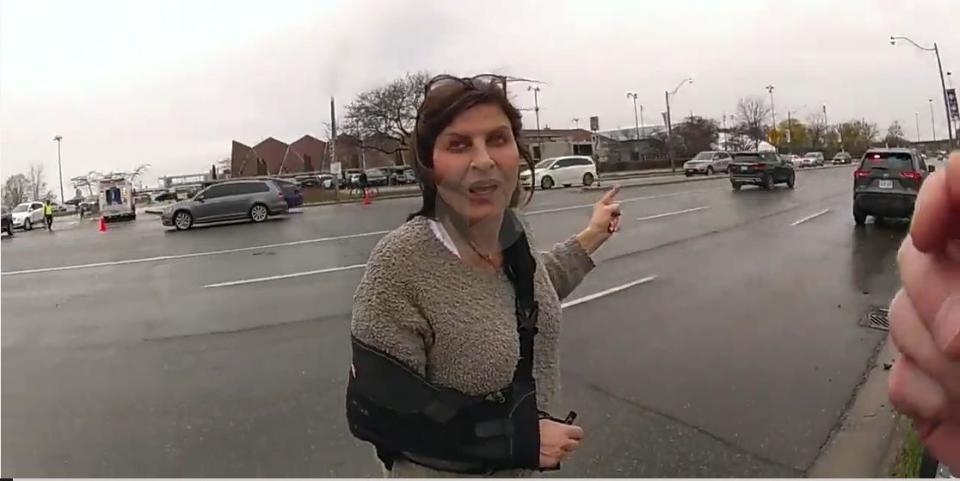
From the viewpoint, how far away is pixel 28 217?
2312cm

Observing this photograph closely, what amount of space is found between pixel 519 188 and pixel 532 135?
140 millimetres

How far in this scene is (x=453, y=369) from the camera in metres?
1.06

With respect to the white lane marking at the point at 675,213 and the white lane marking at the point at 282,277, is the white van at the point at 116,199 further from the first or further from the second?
the white lane marking at the point at 675,213

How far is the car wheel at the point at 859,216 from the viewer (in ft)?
37.4

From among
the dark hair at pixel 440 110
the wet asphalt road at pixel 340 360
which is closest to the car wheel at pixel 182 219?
the wet asphalt road at pixel 340 360

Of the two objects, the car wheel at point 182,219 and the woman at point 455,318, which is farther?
the car wheel at point 182,219

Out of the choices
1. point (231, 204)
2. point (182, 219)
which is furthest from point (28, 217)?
point (231, 204)

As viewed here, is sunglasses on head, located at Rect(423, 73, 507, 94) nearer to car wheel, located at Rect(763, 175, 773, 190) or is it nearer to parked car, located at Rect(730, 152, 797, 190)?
parked car, located at Rect(730, 152, 797, 190)

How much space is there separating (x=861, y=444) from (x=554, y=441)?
2.64m

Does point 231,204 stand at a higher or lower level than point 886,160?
higher

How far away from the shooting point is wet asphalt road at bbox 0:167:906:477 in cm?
320

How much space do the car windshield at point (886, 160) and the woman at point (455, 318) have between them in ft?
30.3

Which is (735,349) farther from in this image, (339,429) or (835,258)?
(835,258)

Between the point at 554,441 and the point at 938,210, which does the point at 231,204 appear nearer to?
the point at 554,441
